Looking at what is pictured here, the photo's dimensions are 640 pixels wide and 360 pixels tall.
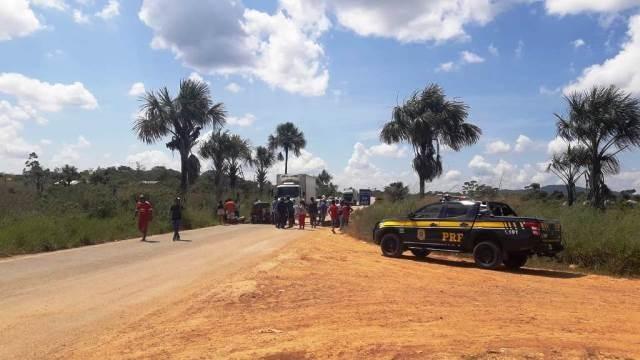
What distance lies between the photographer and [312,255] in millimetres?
17016

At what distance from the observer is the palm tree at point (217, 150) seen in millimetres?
45781

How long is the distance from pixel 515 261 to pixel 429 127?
13.7m

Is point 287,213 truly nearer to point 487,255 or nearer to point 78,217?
point 78,217

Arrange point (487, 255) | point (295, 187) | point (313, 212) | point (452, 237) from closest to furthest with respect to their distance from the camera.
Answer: point (487, 255), point (452, 237), point (313, 212), point (295, 187)

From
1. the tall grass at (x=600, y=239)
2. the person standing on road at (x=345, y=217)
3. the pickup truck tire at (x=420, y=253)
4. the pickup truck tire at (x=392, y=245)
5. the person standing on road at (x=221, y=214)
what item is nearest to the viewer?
the tall grass at (x=600, y=239)

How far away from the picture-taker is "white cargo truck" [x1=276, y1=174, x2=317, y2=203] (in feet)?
133

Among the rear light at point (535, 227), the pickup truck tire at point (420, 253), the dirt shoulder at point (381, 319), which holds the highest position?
the rear light at point (535, 227)

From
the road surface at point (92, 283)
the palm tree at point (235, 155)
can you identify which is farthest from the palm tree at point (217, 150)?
the road surface at point (92, 283)

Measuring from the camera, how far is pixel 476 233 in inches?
631

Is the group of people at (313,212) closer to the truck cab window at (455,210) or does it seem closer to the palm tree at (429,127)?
the palm tree at (429,127)

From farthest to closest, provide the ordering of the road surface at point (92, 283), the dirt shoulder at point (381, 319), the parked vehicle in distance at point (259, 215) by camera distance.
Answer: the parked vehicle in distance at point (259, 215) → the road surface at point (92, 283) → the dirt shoulder at point (381, 319)

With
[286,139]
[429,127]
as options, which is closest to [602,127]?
[429,127]

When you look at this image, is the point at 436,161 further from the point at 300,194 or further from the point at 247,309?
the point at 247,309

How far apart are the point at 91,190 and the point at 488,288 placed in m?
26.5
